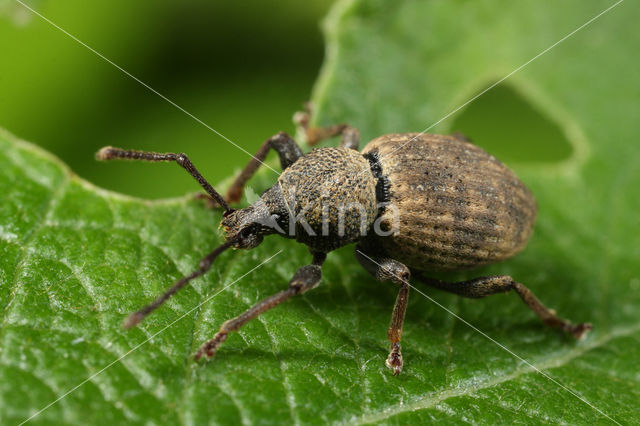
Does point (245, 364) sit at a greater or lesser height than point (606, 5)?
lesser

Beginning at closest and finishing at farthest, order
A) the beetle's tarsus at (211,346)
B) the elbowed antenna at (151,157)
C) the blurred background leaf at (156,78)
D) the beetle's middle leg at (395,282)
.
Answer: the beetle's tarsus at (211,346)
the beetle's middle leg at (395,282)
the elbowed antenna at (151,157)
the blurred background leaf at (156,78)

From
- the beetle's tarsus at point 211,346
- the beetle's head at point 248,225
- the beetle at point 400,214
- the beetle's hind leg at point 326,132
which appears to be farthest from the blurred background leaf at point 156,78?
the beetle's tarsus at point 211,346

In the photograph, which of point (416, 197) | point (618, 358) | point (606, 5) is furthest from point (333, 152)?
point (606, 5)

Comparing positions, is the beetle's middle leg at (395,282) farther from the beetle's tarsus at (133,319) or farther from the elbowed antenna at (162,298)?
the beetle's tarsus at (133,319)

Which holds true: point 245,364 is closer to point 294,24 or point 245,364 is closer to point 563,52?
point 294,24

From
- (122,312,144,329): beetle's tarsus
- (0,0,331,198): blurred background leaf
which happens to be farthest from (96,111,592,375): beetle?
(0,0,331,198): blurred background leaf
